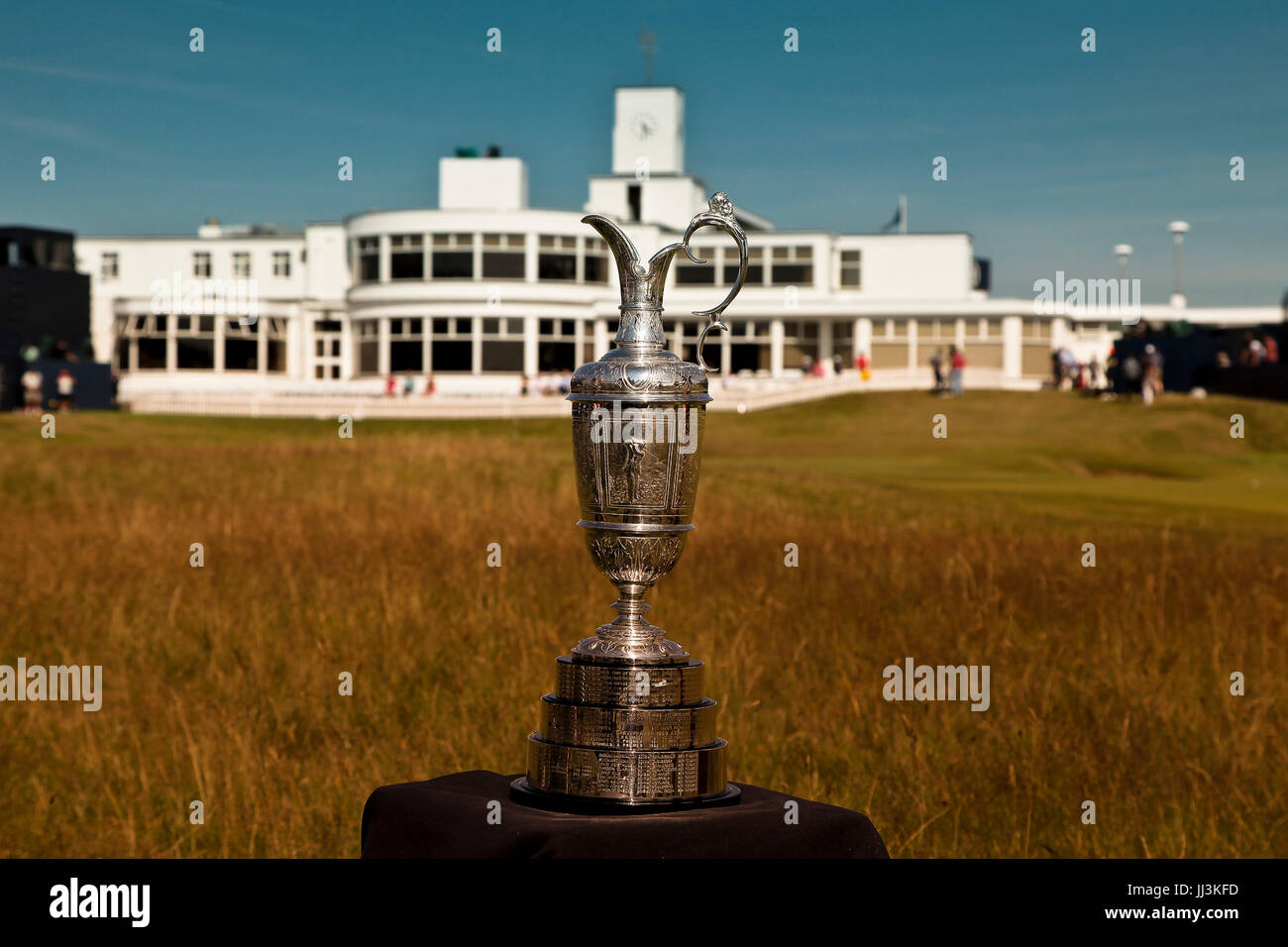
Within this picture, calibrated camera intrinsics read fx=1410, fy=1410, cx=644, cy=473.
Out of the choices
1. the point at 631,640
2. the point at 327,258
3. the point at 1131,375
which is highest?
the point at 327,258

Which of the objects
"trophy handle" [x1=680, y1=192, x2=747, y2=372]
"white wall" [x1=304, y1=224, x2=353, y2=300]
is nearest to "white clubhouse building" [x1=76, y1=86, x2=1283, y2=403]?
"white wall" [x1=304, y1=224, x2=353, y2=300]

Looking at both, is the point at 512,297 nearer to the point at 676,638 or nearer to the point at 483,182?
the point at 483,182

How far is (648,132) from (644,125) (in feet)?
1.17

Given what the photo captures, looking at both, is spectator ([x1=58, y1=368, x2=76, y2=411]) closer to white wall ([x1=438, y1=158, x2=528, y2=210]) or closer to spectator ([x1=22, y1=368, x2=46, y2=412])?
spectator ([x1=22, y1=368, x2=46, y2=412])

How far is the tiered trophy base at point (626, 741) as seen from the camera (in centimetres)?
303

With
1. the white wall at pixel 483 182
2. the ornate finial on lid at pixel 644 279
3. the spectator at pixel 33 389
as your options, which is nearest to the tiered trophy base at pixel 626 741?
the ornate finial on lid at pixel 644 279

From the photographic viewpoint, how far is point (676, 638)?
8.55 metres

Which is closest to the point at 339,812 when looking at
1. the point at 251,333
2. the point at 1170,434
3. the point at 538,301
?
the point at 1170,434

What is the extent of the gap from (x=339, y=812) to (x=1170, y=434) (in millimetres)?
33340

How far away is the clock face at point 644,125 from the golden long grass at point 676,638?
155ft

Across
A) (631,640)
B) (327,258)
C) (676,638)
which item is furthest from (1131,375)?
(631,640)

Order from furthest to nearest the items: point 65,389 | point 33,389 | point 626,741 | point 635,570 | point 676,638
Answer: point 65,389, point 33,389, point 676,638, point 635,570, point 626,741

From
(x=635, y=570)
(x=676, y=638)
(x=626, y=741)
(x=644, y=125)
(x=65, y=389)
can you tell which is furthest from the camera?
(x=644, y=125)

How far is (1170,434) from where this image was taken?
35875 mm
